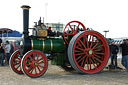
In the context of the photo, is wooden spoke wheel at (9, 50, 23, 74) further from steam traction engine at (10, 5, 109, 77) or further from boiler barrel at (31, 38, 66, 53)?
boiler barrel at (31, 38, 66, 53)

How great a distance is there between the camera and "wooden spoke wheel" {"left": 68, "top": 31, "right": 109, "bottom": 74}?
20.7ft

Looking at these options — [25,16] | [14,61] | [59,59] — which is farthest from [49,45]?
[14,61]

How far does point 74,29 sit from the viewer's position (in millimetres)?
7113

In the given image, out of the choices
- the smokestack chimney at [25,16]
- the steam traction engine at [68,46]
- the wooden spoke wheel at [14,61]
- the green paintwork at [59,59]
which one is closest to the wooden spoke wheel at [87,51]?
the steam traction engine at [68,46]

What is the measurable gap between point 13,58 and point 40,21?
5.13 ft

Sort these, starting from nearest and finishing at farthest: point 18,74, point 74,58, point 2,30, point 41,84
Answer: point 41,84
point 74,58
point 18,74
point 2,30

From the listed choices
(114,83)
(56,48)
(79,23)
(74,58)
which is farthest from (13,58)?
(114,83)

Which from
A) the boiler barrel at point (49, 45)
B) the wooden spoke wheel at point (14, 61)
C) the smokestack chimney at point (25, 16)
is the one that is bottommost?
the wooden spoke wheel at point (14, 61)

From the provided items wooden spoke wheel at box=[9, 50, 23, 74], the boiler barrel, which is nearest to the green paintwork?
the boiler barrel

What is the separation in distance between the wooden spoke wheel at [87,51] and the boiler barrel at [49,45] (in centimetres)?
48

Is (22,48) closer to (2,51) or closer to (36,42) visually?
(36,42)

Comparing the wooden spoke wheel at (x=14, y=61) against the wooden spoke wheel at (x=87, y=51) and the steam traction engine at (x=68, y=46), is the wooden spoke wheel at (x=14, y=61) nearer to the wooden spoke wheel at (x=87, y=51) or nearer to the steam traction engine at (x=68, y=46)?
the steam traction engine at (x=68, y=46)

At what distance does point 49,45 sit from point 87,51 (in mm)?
1248

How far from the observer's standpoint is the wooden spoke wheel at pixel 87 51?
6309 millimetres
